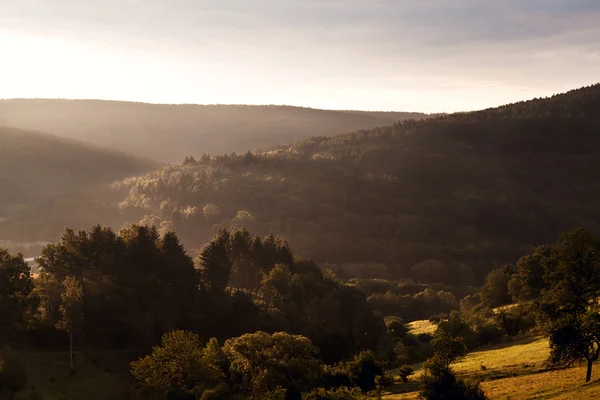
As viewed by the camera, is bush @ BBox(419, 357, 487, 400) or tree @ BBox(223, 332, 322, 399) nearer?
bush @ BBox(419, 357, 487, 400)

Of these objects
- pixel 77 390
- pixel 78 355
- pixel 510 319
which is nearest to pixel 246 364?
pixel 77 390

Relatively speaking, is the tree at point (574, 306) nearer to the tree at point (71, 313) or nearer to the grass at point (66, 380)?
the grass at point (66, 380)

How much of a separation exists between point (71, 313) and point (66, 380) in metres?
8.39

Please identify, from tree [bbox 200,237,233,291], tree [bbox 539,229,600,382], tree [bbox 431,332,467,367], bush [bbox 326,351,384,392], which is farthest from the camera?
tree [bbox 200,237,233,291]

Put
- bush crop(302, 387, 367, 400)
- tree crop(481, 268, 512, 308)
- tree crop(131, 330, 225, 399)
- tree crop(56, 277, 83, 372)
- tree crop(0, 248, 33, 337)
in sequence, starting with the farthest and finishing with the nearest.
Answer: tree crop(481, 268, 512, 308) < tree crop(56, 277, 83, 372) < tree crop(0, 248, 33, 337) < tree crop(131, 330, 225, 399) < bush crop(302, 387, 367, 400)

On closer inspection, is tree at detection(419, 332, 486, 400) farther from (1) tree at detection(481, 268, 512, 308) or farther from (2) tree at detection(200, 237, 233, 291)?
(1) tree at detection(481, 268, 512, 308)

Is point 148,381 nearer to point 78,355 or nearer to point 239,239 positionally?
point 78,355

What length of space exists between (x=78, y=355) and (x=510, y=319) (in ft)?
218

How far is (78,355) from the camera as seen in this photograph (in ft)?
242

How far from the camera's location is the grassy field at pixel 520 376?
4797 cm

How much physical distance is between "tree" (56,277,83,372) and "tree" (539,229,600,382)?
53.3m

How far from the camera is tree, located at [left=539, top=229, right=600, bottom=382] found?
5056 centimetres

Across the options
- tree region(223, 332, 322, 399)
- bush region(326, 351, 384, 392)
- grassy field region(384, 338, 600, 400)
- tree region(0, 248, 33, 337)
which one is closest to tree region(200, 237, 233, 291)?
tree region(0, 248, 33, 337)

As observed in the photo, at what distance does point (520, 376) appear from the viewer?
192 feet
